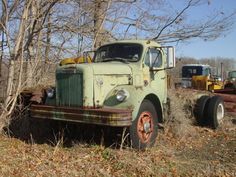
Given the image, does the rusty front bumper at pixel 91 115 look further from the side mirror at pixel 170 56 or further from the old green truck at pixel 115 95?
the side mirror at pixel 170 56

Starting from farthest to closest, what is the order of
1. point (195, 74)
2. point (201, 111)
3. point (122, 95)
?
point (195, 74) < point (201, 111) < point (122, 95)

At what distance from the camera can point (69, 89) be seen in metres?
8.55

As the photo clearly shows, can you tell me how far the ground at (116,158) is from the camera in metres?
7.05

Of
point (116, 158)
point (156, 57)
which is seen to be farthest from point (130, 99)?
point (156, 57)

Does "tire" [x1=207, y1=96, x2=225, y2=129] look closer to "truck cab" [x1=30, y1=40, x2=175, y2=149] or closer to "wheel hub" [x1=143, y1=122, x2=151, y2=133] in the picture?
"truck cab" [x1=30, y1=40, x2=175, y2=149]

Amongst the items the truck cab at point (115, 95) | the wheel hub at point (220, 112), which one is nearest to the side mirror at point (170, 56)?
the truck cab at point (115, 95)

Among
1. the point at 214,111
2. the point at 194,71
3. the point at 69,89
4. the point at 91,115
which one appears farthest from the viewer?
the point at 194,71

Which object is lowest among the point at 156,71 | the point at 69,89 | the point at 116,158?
the point at 116,158

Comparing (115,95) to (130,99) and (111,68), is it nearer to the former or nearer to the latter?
(130,99)

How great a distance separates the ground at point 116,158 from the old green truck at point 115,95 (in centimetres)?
55

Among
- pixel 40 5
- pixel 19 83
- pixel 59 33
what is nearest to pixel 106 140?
pixel 19 83

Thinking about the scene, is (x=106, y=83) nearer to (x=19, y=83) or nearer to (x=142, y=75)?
(x=142, y=75)

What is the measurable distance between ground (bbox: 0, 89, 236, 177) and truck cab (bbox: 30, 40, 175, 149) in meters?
0.55

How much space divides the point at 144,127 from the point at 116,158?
4.29 ft
